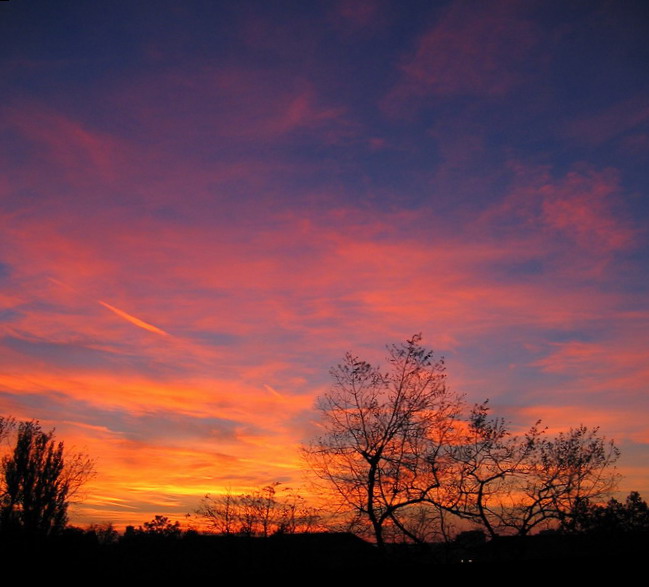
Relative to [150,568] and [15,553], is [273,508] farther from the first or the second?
[15,553]

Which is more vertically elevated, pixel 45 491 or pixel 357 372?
pixel 357 372

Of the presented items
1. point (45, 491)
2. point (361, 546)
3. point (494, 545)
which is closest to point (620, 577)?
point (494, 545)

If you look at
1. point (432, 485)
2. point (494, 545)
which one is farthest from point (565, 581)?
point (494, 545)

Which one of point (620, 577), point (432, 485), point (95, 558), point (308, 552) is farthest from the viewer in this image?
point (95, 558)

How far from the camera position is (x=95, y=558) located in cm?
2512

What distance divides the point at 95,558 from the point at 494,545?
61.9 ft

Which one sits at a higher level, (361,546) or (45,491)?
(45,491)

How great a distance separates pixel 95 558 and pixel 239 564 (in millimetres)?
7952

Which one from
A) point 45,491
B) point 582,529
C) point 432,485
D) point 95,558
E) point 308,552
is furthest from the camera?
point 45,491

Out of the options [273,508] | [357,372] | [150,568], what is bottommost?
[150,568]

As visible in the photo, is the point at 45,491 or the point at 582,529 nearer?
the point at 582,529

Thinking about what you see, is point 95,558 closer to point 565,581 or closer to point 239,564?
point 239,564

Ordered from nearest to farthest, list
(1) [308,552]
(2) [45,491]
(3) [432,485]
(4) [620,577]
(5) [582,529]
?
1. (4) [620,577]
2. (3) [432,485]
3. (5) [582,529]
4. (1) [308,552]
5. (2) [45,491]

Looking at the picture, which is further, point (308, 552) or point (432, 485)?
point (308, 552)
